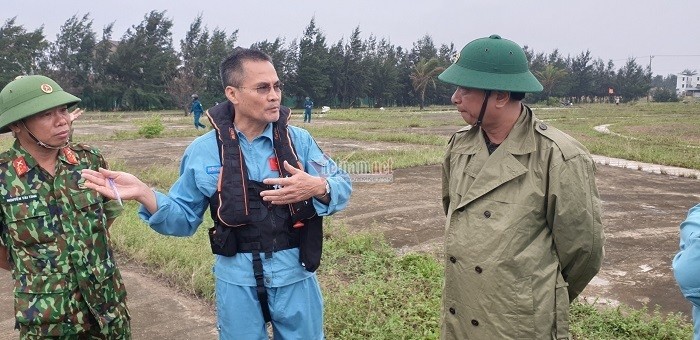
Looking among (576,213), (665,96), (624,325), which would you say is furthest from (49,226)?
(665,96)

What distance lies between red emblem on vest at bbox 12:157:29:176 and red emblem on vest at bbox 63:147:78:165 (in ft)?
0.52

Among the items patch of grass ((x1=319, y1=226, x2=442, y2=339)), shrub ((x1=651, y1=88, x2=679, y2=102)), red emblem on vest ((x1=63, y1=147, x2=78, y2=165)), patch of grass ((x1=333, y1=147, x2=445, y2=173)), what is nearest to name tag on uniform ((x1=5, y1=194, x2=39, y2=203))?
red emblem on vest ((x1=63, y1=147, x2=78, y2=165))

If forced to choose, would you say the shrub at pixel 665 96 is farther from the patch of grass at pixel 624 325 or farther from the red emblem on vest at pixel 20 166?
the red emblem on vest at pixel 20 166

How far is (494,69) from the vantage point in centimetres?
200

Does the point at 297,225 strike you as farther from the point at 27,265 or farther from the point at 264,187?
the point at 27,265

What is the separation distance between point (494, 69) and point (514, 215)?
53cm

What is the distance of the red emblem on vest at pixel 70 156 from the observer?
234 centimetres

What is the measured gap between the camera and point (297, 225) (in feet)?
6.91

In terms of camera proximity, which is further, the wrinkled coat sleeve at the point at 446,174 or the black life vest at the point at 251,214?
the wrinkled coat sleeve at the point at 446,174

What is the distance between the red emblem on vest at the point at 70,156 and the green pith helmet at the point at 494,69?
5.25 feet

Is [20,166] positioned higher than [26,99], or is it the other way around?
[26,99]

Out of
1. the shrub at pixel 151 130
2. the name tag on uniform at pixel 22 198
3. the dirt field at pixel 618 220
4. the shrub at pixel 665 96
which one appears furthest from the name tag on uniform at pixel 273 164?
the shrub at pixel 665 96

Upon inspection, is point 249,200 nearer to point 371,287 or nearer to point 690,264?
point 690,264

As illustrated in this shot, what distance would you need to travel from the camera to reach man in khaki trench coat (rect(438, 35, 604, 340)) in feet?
6.24
